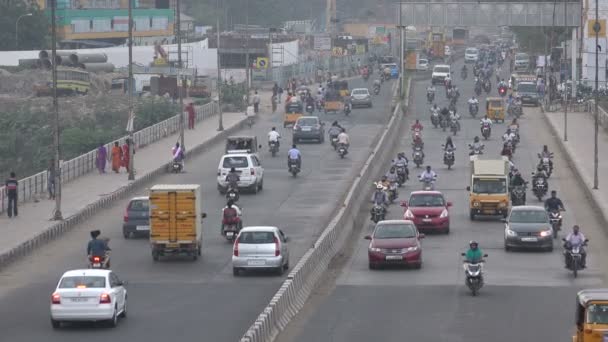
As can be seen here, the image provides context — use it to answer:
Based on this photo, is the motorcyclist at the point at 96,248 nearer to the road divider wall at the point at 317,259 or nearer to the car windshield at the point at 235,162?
the road divider wall at the point at 317,259

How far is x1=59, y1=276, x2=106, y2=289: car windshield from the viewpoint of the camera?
93.6 ft

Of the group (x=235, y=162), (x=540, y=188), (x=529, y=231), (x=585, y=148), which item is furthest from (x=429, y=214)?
(x=585, y=148)

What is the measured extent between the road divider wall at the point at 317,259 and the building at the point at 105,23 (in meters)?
85.6

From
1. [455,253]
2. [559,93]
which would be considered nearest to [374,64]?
[559,93]

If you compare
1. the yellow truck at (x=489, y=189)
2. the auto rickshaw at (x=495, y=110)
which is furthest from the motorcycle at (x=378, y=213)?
the auto rickshaw at (x=495, y=110)

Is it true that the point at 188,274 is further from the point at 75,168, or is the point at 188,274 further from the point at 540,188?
the point at 75,168

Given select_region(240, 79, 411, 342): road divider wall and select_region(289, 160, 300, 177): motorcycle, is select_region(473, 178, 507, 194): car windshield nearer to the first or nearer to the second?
select_region(240, 79, 411, 342): road divider wall

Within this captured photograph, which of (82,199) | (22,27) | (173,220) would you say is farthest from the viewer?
(22,27)

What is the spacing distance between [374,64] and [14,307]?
12781 cm

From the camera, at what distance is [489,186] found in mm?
49875

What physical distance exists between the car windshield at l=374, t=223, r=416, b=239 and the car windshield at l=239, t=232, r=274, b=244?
3.85 meters

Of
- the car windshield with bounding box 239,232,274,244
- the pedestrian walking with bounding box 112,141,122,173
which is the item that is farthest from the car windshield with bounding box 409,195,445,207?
the pedestrian walking with bounding box 112,141,122,173

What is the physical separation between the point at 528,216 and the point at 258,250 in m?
9.54

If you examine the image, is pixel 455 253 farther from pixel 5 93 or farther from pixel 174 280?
pixel 5 93
